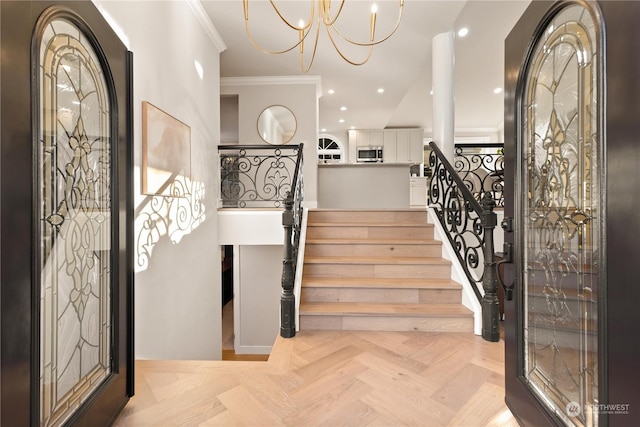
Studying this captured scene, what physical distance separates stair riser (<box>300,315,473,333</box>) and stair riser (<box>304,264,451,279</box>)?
607mm

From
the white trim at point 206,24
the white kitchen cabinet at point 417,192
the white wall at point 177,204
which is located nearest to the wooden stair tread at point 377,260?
the white wall at point 177,204

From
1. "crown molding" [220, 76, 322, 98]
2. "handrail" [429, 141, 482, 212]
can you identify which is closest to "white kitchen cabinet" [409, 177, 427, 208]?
"crown molding" [220, 76, 322, 98]

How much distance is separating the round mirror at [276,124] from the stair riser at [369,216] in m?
2.36

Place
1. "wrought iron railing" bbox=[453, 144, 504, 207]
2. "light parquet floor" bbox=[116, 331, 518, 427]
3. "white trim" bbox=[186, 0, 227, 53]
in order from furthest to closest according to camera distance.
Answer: "wrought iron railing" bbox=[453, 144, 504, 207] → "white trim" bbox=[186, 0, 227, 53] → "light parquet floor" bbox=[116, 331, 518, 427]

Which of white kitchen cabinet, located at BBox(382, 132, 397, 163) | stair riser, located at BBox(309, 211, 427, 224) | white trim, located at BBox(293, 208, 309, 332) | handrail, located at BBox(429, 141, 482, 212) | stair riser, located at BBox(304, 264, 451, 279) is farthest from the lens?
white kitchen cabinet, located at BBox(382, 132, 397, 163)

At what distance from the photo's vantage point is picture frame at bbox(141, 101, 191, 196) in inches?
96.3

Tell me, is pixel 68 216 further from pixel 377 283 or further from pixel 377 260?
pixel 377 260

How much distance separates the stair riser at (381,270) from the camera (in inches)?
121

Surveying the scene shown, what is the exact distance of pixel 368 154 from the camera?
9.63m

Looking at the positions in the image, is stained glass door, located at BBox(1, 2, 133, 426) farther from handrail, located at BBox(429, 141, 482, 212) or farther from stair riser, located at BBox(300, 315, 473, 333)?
handrail, located at BBox(429, 141, 482, 212)

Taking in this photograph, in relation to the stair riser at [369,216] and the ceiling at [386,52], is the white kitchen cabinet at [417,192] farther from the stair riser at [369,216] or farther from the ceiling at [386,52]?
the stair riser at [369,216]

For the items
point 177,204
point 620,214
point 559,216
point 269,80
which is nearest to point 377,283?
point 559,216

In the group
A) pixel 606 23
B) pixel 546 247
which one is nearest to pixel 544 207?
pixel 546 247

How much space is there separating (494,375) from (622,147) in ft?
5.17
